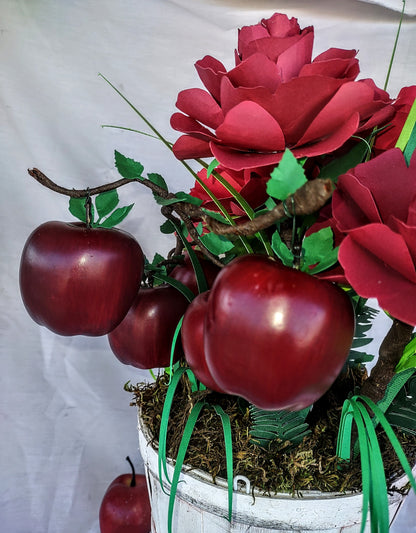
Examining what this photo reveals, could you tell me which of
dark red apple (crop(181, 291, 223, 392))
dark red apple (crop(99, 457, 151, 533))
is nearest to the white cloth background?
dark red apple (crop(99, 457, 151, 533))

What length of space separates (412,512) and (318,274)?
615mm

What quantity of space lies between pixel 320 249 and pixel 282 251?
0.07ft

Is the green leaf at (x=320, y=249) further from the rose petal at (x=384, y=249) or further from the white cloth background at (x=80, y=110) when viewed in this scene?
the white cloth background at (x=80, y=110)

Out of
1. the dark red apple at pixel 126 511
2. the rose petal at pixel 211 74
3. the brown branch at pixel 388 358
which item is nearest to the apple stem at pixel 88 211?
the rose petal at pixel 211 74

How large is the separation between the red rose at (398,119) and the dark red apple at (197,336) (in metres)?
0.15

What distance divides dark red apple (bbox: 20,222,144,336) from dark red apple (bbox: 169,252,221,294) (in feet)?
0.21

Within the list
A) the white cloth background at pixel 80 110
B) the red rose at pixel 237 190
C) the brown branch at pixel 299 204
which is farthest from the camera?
the white cloth background at pixel 80 110

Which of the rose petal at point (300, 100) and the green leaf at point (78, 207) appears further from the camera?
the green leaf at point (78, 207)

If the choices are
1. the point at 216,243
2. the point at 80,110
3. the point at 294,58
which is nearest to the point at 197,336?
the point at 216,243

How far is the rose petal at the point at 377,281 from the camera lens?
9.1 inches

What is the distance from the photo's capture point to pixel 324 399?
1.32 ft

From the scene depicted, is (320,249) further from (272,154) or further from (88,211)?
(88,211)

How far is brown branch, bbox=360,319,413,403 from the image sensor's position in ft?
0.97

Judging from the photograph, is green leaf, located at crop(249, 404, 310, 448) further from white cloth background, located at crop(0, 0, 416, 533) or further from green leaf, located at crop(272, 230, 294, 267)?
white cloth background, located at crop(0, 0, 416, 533)
